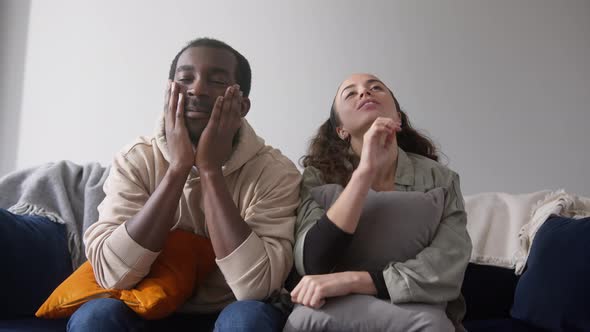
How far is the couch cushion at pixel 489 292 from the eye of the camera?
1685mm

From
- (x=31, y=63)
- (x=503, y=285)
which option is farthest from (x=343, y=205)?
(x=31, y=63)

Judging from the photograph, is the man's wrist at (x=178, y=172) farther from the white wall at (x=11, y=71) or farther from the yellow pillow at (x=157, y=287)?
the white wall at (x=11, y=71)

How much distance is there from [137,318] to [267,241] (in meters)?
0.34

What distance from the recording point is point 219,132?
1.34 metres

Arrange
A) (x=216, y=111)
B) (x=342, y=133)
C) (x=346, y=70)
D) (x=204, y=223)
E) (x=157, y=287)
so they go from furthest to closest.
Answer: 1. (x=346, y=70)
2. (x=342, y=133)
3. (x=204, y=223)
4. (x=216, y=111)
5. (x=157, y=287)

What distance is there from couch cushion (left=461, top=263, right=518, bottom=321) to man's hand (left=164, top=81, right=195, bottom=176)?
952 millimetres

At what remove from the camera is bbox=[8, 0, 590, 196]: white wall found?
2.08m

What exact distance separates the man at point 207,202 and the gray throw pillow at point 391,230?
0.17m

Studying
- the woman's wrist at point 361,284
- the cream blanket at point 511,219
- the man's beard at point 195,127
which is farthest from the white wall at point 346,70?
the woman's wrist at point 361,284

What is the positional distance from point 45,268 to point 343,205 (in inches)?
32.9

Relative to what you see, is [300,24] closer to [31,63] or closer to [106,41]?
[106,41]

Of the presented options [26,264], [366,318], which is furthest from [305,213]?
[26,264]

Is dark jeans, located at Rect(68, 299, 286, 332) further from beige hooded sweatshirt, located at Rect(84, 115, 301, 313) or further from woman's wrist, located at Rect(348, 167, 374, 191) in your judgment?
woman's wrist, located at Rect(348, 167, 374, 191)

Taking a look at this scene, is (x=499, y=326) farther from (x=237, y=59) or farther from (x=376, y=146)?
(x=237, y=59)
